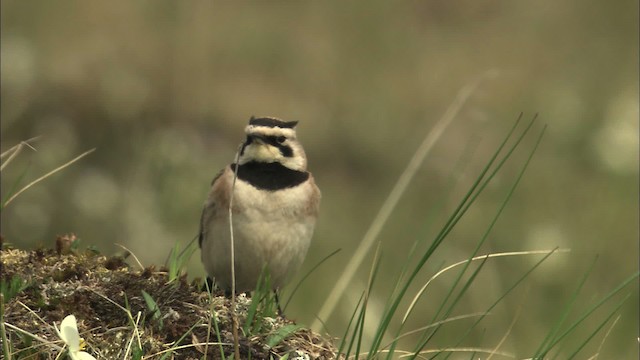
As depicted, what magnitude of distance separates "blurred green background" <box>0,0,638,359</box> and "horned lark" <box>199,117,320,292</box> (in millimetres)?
1280

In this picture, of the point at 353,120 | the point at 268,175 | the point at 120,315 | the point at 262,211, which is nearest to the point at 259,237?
the point at 262,211

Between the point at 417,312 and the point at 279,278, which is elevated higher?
the point at 279,278

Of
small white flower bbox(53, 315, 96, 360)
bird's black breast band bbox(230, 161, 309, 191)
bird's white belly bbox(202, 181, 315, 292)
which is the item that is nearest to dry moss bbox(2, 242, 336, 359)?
small white flower bbox(53, 315, 96, 360)

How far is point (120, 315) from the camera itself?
420 centimetres

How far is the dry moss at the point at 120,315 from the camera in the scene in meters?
→ 4.00

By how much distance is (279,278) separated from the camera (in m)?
6.48

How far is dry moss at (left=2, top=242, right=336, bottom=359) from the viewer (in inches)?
158

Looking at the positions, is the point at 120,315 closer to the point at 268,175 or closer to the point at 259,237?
the point at 259,237

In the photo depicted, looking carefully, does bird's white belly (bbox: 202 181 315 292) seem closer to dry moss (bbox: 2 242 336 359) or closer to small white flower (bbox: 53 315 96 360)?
dry moss (bbox: 2 242 336 359)

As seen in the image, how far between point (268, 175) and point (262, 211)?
25cm

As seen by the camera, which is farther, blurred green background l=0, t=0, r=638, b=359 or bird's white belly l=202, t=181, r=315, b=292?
blurred green background l=0, t=0, r=638, b=359

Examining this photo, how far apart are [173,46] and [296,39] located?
186 centimetres

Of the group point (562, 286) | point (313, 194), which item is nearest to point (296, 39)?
point (562, 286)

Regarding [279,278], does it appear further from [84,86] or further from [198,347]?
[84,86]
